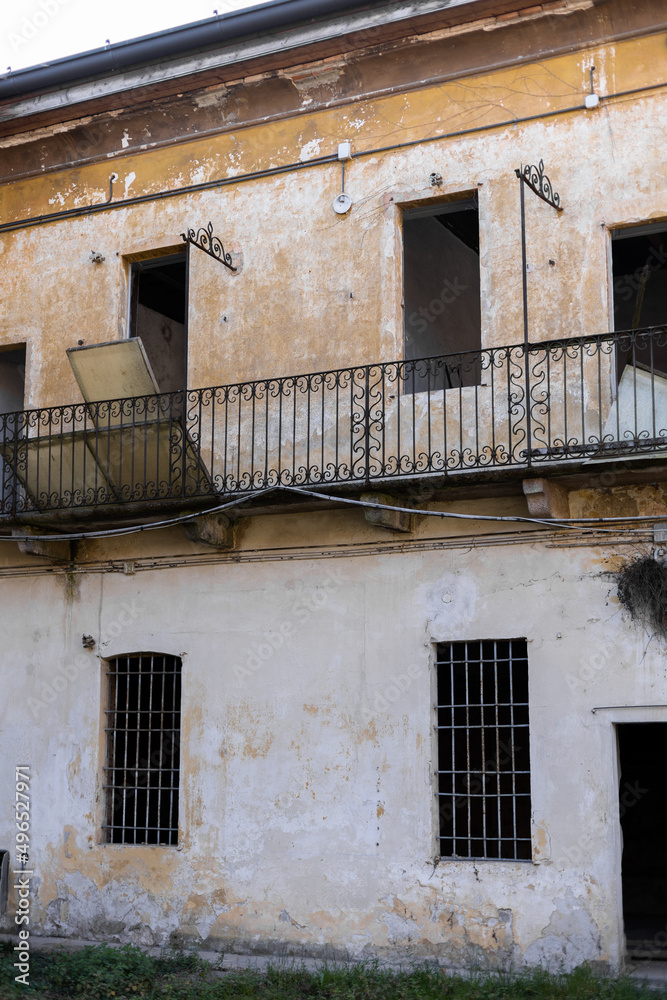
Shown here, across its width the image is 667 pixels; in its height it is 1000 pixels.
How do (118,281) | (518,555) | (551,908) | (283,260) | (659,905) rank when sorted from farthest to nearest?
(659,905)
(118,281)
(283,260)
(518,555)
(551,908)

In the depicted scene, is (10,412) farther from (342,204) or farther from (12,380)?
(342,204)

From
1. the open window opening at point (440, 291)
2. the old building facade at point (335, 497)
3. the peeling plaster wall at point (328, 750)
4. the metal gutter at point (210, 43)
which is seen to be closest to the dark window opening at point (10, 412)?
the old building facade at point (335, 497)

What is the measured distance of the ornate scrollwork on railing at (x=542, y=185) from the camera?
10766mm

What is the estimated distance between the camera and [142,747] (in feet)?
41.6

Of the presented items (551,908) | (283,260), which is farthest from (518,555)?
(283,260)

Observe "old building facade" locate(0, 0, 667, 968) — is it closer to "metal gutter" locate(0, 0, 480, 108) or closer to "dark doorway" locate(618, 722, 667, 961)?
"metal gutter" locate(0, 0, 480, 108)

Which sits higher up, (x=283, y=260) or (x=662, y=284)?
(x=662, y=284)

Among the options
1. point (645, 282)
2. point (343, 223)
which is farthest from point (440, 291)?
point (343, 223)

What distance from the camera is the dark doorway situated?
14273 mm

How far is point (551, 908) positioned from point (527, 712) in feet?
5.84

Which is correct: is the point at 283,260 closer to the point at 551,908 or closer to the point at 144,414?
the point at 144,414

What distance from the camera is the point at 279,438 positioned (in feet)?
37.7

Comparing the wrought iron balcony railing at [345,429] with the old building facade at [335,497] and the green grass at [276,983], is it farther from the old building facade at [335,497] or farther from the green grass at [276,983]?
the green grass at [276,983]

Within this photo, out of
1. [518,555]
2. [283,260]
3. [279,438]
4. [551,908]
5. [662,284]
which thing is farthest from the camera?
[662,284]
